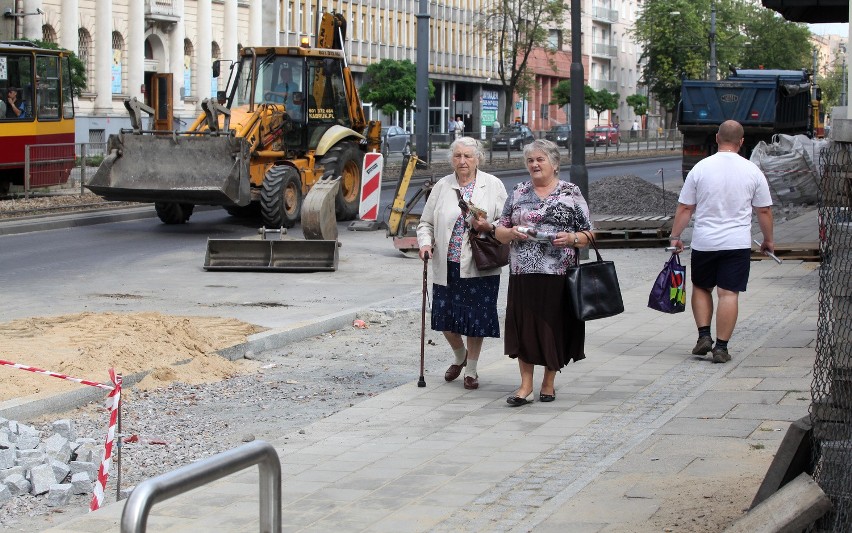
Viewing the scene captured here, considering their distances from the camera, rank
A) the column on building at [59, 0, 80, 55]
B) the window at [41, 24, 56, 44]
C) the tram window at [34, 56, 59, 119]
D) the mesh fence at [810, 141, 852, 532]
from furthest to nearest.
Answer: the column on building at [59, 0, 80, 55] → the window at [41, 24, 56, 44] → the tram window at [34, 56, 59, 119] → the mesh fence at [810, 141, 852, 532]

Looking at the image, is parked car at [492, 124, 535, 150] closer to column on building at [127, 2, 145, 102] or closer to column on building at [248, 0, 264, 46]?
column on building at [127, 2, 145, 102]

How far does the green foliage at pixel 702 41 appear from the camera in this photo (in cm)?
8438

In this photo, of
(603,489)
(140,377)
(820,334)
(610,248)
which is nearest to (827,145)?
(820,334)

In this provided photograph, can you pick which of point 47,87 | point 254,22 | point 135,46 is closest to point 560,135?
point 254,22

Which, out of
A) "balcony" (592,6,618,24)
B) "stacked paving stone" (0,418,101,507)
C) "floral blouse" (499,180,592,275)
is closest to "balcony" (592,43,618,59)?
"balcony" (592,6,618,24)

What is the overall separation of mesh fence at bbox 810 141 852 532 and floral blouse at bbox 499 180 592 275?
3.01 meters

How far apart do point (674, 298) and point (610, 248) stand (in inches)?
409

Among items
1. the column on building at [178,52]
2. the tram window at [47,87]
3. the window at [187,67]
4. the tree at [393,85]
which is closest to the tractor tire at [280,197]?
the tram window at [47,87]

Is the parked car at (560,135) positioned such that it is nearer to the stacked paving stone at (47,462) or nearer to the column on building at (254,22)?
the column on building at (254,22)

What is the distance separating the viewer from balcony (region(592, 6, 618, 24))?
11019 cm

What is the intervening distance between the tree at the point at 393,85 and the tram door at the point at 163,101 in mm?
28409

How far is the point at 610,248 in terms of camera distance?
808 inches

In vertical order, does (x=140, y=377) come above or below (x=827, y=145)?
below

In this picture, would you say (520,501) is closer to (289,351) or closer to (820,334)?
(820,334)
